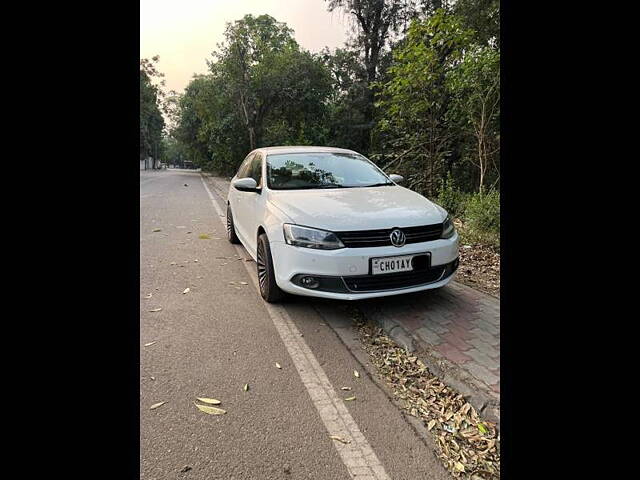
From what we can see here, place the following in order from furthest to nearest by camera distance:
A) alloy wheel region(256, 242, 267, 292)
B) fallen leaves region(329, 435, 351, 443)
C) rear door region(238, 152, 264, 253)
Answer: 1. rear door region(238, 152, 264, 253)
2. alloy wheel region(256, 242, 267, 292)
3. fallen leaves region(329, 435, 351, 443)

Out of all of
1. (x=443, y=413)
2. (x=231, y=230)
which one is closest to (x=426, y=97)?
(x=231, y=230)

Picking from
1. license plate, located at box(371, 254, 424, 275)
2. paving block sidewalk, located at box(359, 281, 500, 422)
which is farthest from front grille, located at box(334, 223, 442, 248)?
paving block sidewalk, located at box(359, 281, 500, 422)

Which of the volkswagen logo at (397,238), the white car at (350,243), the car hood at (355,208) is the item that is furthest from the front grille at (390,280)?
the car hood at (355,208)

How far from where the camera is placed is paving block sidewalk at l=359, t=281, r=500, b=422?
2773 mm

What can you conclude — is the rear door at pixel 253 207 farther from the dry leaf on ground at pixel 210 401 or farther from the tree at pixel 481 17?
the tree at pixel 481 17

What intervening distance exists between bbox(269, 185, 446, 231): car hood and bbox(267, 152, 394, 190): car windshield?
0.26m

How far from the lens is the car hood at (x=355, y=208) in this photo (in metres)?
3.72

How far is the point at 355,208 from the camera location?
3.95 metres

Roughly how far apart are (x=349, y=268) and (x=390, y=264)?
35cm

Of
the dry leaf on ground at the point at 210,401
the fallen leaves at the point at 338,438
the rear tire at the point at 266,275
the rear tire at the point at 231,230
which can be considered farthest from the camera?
the rear tire at the point at 231,230

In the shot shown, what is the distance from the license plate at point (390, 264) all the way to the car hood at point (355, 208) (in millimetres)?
278

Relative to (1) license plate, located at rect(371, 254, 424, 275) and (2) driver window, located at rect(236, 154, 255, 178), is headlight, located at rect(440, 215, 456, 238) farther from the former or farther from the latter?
(2) driver window, located at rect(236, 154, 255, 178)
